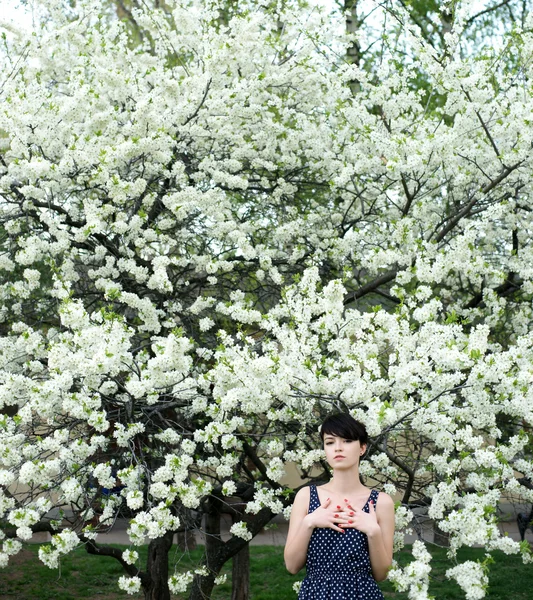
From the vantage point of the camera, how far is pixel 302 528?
321 centimetres

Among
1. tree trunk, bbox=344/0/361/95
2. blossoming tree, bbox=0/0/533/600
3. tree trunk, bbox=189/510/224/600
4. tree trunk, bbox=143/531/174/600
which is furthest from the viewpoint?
tree trunk, bbox=344/0/361/95

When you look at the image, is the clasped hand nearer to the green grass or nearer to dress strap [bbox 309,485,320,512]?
dress strap [bbox 309,485,320,512]

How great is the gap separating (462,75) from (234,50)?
1904 mm

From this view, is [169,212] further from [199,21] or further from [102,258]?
[199,21]

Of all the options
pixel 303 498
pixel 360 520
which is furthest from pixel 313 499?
pixel 360 520

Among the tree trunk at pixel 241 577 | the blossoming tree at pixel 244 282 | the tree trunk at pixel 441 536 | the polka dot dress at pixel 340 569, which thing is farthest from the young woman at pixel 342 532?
the tree trunk at pixel 241 577

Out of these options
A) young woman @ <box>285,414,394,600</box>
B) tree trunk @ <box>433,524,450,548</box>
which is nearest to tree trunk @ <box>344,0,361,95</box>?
tree trunk @ <box>433,524,450,548</box>

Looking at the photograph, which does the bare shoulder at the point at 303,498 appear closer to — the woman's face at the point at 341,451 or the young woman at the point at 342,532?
the young woman at the point at 342,532

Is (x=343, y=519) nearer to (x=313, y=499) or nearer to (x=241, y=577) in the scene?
(x=313, y=499)

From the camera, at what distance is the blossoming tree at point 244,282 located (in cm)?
433

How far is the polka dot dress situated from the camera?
3180 mm

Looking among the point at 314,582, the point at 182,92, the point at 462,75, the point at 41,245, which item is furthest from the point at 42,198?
the point at 314,582

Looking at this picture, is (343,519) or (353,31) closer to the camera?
(343,519)

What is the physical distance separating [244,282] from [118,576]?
15.0 ft
